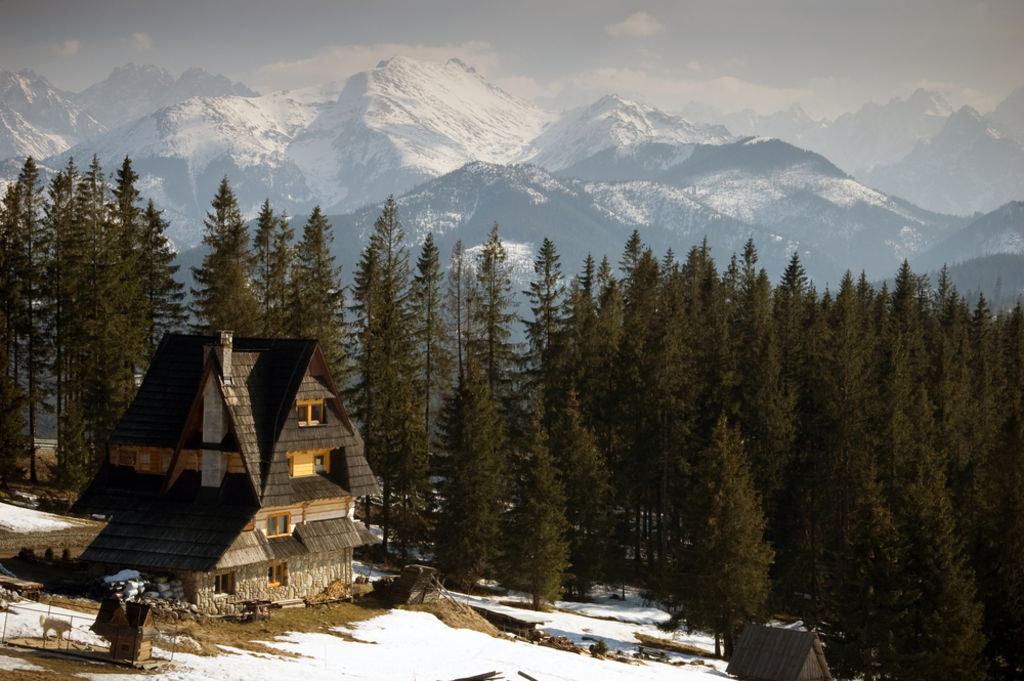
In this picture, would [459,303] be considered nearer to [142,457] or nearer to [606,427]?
[606,427]

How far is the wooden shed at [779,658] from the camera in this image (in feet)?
145

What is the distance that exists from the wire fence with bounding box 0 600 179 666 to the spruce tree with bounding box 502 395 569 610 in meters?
27.4

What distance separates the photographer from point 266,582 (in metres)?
40.6

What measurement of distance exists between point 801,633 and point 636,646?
951 centimetres

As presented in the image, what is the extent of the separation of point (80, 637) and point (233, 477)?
11.3 m

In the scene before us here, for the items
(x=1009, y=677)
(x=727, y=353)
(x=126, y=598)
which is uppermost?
(x=727, y=353)

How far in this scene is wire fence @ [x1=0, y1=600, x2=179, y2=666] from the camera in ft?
93.6

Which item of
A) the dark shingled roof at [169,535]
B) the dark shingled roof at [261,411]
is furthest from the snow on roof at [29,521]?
the dark shingled roof at [169,535]

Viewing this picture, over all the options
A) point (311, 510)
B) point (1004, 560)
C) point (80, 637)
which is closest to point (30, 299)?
point (311, 510)

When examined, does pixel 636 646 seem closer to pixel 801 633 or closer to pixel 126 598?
pixel 801 633

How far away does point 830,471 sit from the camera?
6812 centimetres

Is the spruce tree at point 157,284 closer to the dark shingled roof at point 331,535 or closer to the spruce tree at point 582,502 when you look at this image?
the spruce tree at point 582,502

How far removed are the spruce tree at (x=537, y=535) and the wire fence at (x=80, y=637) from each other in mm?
27436

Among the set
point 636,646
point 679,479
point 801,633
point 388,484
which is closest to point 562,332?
point 679,479
